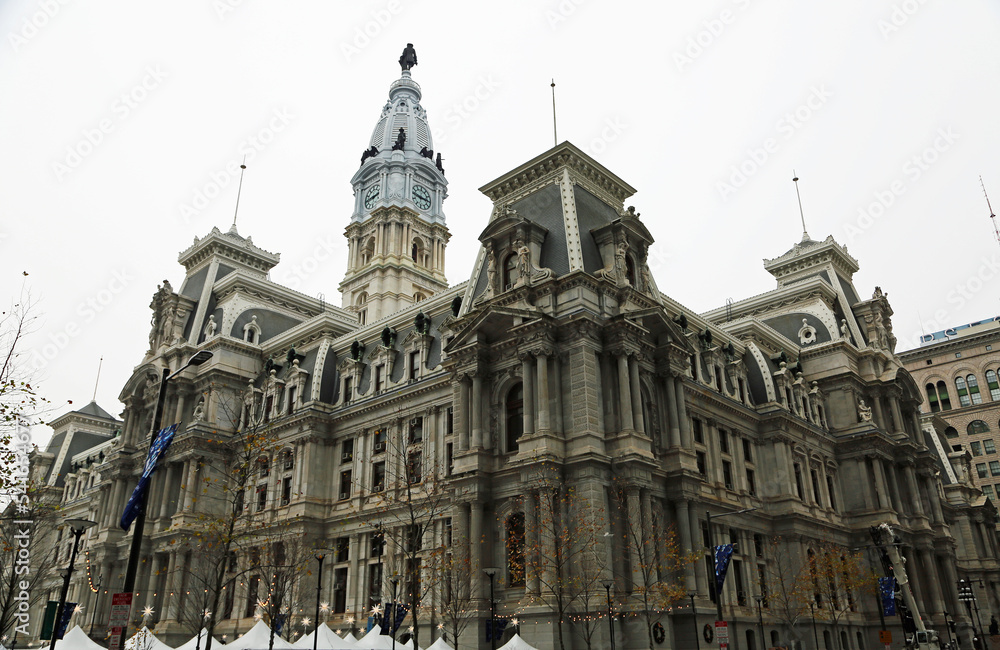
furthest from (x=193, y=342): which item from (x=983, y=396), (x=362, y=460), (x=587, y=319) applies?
(x=983, y=396)

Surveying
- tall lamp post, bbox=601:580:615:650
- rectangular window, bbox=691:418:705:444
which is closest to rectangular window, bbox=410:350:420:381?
rectangular window, bbox=691:418:705:444

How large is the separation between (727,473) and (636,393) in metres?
16.7

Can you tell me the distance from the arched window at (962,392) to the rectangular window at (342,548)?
90488mm

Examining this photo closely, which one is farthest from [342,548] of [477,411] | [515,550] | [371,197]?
[371,197]

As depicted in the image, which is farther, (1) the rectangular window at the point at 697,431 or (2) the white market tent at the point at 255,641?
(1) the rectangular window at the point at 697,431

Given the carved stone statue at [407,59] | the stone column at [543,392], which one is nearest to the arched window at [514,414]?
the stone column at [543,392]

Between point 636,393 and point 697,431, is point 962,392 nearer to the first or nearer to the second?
point 697,431

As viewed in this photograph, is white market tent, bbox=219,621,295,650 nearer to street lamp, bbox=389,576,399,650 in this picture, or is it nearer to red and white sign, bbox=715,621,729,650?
street lamp, bbox=389,576,399,650

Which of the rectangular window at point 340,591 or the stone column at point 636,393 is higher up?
the stone column at point 636,393

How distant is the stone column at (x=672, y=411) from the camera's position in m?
45.7

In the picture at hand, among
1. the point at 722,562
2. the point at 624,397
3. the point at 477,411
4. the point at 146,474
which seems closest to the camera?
the point at 146,474

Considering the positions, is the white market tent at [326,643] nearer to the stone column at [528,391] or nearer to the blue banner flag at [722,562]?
the stone column at [528,391]

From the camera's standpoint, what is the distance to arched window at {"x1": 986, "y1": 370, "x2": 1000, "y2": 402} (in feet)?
347

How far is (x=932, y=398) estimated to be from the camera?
111750mm
